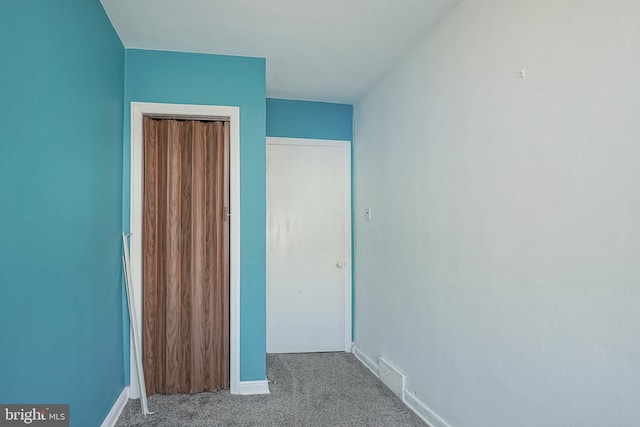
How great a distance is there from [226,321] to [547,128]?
2509 mm

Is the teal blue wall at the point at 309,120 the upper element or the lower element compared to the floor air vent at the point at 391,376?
upper

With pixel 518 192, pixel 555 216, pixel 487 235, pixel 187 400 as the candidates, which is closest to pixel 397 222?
pixel 487 235

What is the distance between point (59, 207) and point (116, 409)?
1.52 meters

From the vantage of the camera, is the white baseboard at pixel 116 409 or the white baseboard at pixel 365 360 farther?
the white baseboard at pixel 365 360

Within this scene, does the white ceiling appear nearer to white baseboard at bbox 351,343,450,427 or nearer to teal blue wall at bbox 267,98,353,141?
teal blue wall at bbox 267,98,353,141

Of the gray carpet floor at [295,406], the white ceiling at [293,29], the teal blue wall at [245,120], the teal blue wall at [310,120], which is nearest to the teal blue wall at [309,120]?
the teal blue wall at [310,120]

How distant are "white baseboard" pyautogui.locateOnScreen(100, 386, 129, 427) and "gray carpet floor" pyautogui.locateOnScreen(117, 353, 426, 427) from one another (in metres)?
0.04

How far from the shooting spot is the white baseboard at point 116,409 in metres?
2.41

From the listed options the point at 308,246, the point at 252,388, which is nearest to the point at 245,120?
the point at 308,246

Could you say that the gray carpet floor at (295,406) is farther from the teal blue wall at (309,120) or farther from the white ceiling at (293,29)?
Result: the white ceiling at (293,29)

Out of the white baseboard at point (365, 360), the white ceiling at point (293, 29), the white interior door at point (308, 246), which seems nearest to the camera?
the white ceiling at point (293, 29)

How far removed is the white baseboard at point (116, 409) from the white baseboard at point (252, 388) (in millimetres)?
779

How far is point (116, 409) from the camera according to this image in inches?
102

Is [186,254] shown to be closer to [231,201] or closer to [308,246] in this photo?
[231,201]
